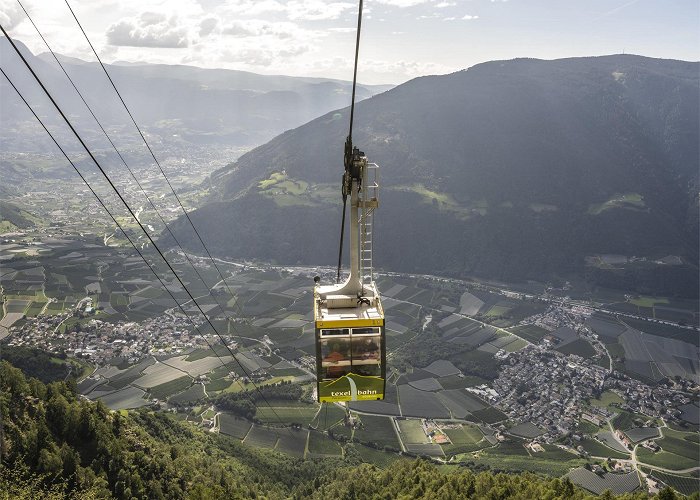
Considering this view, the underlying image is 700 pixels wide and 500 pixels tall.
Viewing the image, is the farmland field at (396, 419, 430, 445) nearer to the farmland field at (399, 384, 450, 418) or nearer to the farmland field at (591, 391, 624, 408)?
the farmland field at (399, 384, 450, 418)

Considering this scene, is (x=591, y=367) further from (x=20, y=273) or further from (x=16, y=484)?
(x=20, y=273)

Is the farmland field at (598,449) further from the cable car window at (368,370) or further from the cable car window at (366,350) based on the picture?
the cable car window at (366,350)

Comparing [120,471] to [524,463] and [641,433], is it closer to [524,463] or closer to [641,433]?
[524,463]

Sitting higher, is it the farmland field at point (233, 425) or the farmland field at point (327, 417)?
the farmland field at point (233, 425)

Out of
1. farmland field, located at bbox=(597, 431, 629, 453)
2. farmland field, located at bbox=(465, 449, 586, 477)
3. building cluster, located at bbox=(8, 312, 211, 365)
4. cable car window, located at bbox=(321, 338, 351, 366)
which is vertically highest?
cable car window, located at bbox=(321, 338, 351, 366)

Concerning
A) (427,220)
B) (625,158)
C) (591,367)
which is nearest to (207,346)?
(591,367)

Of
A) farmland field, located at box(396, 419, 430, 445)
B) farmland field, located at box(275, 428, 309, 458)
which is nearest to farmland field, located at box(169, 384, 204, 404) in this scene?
farmland field, located at box(275, 428, 309, 458)

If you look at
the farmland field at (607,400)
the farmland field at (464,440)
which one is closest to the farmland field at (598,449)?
the farmland field at (607,400)
